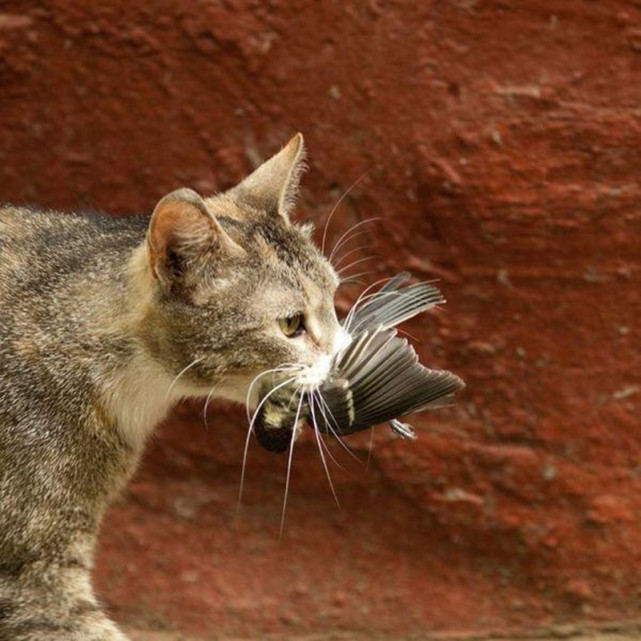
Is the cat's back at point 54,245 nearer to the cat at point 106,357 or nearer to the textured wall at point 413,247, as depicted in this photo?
the cat at point 106,357

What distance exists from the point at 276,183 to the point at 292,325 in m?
0.54

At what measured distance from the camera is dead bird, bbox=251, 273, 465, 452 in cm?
362

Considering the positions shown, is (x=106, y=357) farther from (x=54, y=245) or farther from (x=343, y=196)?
(x=343, y=196)

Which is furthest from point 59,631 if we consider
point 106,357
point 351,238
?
point 351,238

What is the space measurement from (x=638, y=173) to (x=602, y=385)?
0.80 metres

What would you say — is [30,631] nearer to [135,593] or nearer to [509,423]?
[135,593]

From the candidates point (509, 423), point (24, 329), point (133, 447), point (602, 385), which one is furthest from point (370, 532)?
point (24, 329)

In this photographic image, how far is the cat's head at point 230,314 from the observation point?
3.64m

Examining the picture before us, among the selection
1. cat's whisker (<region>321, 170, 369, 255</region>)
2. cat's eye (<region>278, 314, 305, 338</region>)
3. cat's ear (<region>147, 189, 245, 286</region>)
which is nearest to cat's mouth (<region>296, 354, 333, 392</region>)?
cat's eye (<region>278, 314, 305, 338</region>)

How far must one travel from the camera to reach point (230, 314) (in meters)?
3.68

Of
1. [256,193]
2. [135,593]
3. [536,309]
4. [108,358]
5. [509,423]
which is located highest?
[256,193]

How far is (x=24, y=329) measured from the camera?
12.6ft

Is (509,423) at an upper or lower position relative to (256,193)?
lower

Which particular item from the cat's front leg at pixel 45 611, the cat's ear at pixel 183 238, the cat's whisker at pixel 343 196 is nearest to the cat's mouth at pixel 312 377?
the cat's ear at pixel 183 238
